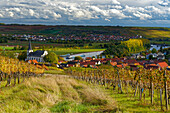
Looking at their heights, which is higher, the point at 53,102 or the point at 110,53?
the point at 53,102

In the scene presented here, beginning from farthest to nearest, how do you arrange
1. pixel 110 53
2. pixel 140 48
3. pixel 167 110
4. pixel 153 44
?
pixel 153 44, pixel 140 48, pixel 110 53, pixel 167 110

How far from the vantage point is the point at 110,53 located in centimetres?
10206

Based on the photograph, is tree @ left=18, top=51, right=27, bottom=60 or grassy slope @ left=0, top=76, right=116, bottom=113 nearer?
grassy slope @ left=0, top=76, right=116, bottom=113

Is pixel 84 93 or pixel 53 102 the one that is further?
pixel 84 93

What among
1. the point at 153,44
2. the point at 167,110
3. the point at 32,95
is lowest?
the point at 153,44

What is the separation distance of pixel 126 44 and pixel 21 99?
11076 centimetres

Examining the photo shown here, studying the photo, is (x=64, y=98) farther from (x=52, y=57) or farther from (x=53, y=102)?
(x=52, y=57)

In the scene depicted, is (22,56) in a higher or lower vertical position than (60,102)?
lower

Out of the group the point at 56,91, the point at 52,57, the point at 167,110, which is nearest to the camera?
the point at 167,110

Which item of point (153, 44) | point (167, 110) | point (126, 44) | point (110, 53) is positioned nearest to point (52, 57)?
point (110, 53)

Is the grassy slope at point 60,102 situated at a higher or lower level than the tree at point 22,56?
higher

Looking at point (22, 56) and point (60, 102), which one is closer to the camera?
point (60, 102)

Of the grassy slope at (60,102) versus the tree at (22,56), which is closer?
the grassy slope at (60,102)

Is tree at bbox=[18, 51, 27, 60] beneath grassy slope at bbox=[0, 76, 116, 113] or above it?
beneath
